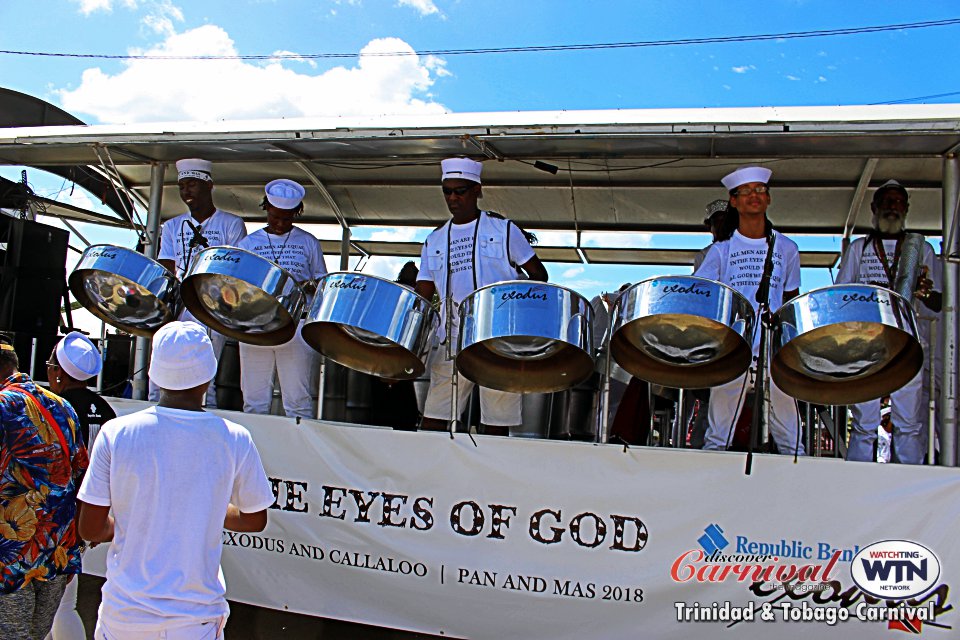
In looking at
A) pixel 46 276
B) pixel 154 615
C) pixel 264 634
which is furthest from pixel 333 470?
pixel 46 276

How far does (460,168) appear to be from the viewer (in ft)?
9.89

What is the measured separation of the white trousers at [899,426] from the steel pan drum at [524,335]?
1085 millimetres

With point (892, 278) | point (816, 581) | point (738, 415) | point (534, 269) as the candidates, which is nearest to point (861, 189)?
point (892, 278)

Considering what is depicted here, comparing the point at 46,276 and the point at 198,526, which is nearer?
the point at 198,526

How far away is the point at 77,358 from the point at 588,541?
1566mm

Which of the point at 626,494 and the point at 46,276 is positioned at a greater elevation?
the point at 46,276

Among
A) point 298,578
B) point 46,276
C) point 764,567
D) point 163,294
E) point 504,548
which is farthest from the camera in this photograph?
point 46,276

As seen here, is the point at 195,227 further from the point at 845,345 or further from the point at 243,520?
the point at 845,345

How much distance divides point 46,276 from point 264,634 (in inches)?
109

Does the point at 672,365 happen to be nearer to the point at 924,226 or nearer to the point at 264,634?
the point at 264,634

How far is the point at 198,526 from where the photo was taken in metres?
1.42

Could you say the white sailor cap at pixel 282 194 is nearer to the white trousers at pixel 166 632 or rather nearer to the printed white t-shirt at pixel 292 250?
the printed white t-shirt at pixel 292 250

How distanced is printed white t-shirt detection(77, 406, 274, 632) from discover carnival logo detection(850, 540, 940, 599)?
1774 millimetres

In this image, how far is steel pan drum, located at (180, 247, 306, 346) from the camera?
2738mm
